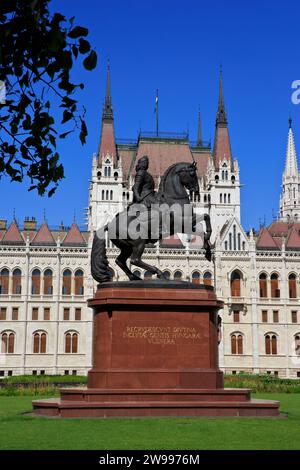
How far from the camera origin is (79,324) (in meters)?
72.6

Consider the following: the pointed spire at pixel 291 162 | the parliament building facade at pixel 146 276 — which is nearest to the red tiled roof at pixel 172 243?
the parliament building facade at pixel 146 276

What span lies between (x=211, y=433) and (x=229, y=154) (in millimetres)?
80636

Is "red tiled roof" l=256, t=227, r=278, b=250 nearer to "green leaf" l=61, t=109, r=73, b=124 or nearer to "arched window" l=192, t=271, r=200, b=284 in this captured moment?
"arched window" l=192, t=271, r=200, b=284

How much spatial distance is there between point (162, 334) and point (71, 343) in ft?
176

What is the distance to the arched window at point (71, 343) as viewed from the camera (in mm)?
71938

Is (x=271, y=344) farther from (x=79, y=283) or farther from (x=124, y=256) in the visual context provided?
(x=124, y=256)

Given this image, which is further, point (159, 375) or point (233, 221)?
point (233, 221)

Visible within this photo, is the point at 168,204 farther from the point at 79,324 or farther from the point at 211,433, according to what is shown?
the point at 79,324

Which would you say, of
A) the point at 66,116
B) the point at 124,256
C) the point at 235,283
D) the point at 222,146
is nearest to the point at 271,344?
the point at 235,283

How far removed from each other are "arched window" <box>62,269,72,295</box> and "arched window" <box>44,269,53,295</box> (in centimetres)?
143

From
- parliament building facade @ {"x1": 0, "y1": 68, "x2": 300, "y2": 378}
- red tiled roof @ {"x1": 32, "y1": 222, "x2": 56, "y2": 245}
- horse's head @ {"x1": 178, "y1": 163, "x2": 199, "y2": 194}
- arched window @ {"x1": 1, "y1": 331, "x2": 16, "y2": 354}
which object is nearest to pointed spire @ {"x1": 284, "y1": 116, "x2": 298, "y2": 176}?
parliament building facade @ {"x1": 0, "y1": 68, "x2": 300, "y2": 378}
